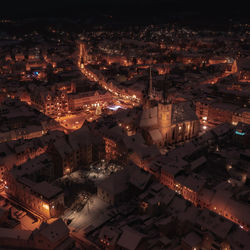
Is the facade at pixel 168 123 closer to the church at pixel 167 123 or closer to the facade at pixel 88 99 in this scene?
the church at pixel 167 123

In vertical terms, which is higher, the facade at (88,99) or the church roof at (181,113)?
the church roof at (181,113)

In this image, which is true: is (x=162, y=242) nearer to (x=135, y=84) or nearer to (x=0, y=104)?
(x=0, y=104)

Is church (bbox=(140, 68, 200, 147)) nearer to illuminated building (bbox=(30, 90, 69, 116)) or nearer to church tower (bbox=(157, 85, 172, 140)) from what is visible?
church tower (bbox=(157, 85, 172, 140))

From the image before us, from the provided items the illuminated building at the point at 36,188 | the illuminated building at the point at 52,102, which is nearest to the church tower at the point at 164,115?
the illuminated building at the point at 36,188

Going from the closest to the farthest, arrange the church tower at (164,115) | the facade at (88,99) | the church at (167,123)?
the church tower at (164,115)
the church at (167,123)
the facade at (88,99)

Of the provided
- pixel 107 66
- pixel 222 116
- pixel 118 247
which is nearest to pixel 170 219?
pixel 118 247

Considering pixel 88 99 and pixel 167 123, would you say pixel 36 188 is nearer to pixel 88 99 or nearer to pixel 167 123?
pixel 167 123

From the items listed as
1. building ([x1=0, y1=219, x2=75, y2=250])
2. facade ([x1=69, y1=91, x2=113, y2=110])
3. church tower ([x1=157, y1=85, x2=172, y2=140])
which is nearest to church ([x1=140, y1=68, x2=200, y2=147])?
church tower ([x1=157, y1=85, x2=172, y2=140])

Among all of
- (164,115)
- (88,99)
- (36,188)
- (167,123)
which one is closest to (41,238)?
(36,188)
